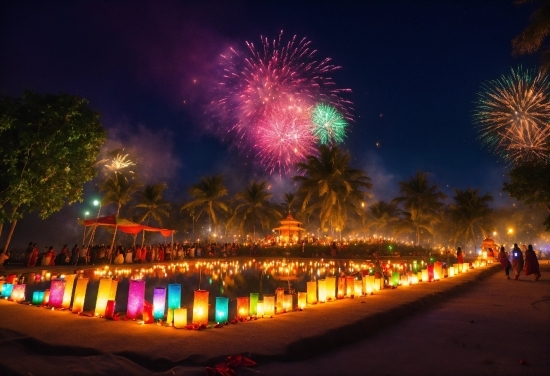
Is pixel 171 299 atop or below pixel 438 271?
below

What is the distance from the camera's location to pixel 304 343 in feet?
15.4

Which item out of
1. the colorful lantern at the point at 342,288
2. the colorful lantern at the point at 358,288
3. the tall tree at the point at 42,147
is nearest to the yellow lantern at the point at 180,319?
the colorful lantern at the point at 342,288

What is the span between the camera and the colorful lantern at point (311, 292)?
24.7 feet

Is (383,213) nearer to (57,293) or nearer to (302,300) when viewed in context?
(302,300)

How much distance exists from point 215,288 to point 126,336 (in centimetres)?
661

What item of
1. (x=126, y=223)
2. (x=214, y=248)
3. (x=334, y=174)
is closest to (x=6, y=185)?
(x=126, y=223)

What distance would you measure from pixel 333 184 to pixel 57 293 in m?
29.8

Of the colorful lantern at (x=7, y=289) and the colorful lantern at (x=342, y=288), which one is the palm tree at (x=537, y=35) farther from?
the colorful lantern at (x=7, y=289)

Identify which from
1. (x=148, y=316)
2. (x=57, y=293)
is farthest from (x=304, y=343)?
(x=57, y=293)

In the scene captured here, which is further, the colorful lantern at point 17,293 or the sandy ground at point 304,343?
the colorful lantern at point 17,293

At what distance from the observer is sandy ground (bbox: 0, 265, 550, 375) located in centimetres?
410

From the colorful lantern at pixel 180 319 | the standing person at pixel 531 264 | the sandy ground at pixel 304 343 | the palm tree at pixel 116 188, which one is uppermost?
the palm tree at pixel 116 188

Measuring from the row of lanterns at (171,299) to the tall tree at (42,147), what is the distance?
645cm

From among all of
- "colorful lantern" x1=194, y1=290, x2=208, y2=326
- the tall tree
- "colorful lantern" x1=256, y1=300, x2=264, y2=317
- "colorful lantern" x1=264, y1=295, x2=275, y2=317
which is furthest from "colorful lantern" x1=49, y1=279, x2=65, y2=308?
the tall tree
